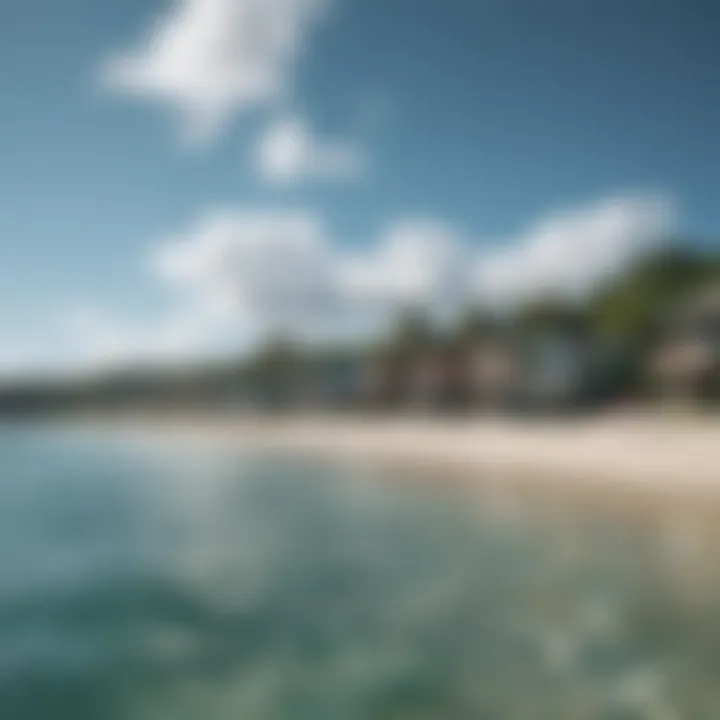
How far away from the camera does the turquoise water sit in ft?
16.3

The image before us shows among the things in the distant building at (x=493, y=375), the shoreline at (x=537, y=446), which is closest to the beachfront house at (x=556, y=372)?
the distant building at (x=493, y=375)

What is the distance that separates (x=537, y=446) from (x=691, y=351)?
18.5 ft

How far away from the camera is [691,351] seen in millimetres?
20656

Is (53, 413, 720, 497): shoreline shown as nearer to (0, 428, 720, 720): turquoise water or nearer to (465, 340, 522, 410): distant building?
(465, 340, 522, 410): distant building

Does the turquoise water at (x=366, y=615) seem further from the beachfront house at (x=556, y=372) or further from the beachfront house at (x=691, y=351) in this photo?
the beachfront house at (x=556, y=372)

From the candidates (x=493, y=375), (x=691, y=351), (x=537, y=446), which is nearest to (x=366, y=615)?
(x=537, y=446)

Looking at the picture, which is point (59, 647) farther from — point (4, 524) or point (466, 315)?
point (466, 315)

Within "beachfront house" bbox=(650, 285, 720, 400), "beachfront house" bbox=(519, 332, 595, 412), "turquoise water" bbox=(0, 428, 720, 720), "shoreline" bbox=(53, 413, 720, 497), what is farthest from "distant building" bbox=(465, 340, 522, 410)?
"turquoise water" bbox=(0, 428, 720, 720)

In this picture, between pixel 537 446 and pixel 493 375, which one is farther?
pixel 493 375

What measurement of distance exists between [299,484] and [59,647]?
40.2 ft

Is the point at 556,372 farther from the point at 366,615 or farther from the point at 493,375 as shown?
the point at 366,615

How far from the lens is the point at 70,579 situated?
926cm

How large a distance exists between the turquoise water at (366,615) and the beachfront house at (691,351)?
908cm

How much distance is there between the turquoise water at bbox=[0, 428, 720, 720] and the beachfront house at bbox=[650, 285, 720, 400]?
9083 millimetres
